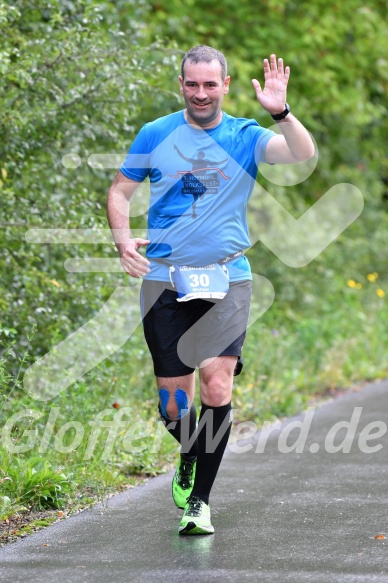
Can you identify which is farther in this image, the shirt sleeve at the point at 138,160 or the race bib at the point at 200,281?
the shirt sleeve at the point at 138,160

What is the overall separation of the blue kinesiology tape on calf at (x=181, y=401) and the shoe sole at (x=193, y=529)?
0.60 m

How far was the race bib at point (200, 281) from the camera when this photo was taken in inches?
208

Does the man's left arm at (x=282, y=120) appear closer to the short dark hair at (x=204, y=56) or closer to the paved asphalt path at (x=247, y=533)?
the short dark hair at (x=204, y=56)

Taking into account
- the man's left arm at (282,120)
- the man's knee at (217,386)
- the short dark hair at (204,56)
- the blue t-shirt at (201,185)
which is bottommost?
the man's knee at (217,386)

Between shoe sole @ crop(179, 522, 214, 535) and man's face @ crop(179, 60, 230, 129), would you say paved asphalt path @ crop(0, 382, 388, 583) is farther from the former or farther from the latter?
man's face @ crop(179, 60, 230, 129)

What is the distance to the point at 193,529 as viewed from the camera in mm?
5223

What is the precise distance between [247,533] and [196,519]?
245 mm

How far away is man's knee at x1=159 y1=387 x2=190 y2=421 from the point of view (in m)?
5.55

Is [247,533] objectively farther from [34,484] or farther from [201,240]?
[201,240]

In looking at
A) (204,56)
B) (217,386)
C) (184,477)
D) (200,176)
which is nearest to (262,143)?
(200,176)

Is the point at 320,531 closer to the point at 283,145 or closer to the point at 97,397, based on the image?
the point at 283,145

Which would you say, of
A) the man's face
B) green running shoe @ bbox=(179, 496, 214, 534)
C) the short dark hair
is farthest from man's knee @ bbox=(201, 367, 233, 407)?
the short dark hair

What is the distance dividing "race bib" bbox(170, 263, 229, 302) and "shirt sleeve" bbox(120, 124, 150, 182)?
492 millimetres

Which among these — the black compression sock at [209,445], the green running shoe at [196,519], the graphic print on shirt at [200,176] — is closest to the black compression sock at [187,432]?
the black compression sock at [209,445]
